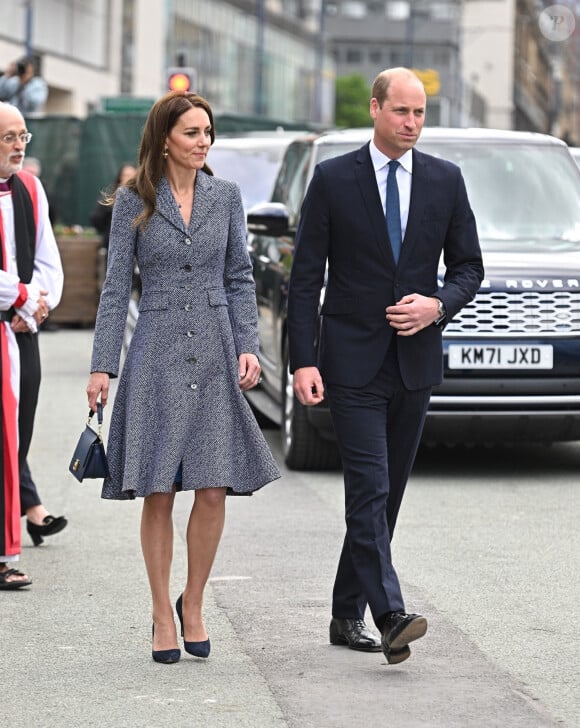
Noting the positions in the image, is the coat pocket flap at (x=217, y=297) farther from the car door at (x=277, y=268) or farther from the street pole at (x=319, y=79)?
the street pole at (x=319, y=79)

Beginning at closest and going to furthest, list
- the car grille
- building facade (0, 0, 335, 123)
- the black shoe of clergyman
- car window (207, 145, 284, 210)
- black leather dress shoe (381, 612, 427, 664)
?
1. black leather dress shoe (381, 612, 427, 664)
2. the black shoe of clergyman
3. the car grille
4. car window (207, 145, 284, 210)
5. building facade (0, 0, 335, 123)

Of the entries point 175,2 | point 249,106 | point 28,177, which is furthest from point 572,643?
point 249,106

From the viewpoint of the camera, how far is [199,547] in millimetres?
6059

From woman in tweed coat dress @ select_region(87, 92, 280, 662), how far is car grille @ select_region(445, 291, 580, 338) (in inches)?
175

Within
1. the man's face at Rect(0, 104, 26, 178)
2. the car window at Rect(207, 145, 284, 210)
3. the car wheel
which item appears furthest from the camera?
the car window at Rect(207, 145, 284, 210)

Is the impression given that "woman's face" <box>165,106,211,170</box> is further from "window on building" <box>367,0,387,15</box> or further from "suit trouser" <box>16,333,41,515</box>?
"window on building" <box>367,0,387,15</box>

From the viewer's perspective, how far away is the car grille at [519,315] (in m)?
10.4

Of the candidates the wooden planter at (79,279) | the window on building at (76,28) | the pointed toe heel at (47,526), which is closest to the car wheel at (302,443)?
the pointed toe heel at (47,526)

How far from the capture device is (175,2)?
6594 centimetres

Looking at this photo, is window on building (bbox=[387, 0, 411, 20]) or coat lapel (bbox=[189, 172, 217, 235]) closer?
coat lapel (bbox=[189, 172, 217, 235])

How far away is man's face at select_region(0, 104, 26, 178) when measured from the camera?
7.50m

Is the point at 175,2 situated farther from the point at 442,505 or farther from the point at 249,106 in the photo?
the point at 442,505

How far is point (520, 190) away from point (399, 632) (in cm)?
638

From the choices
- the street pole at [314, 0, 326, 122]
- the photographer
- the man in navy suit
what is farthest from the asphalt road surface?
the street pole at [314, 0, 326, 122]
